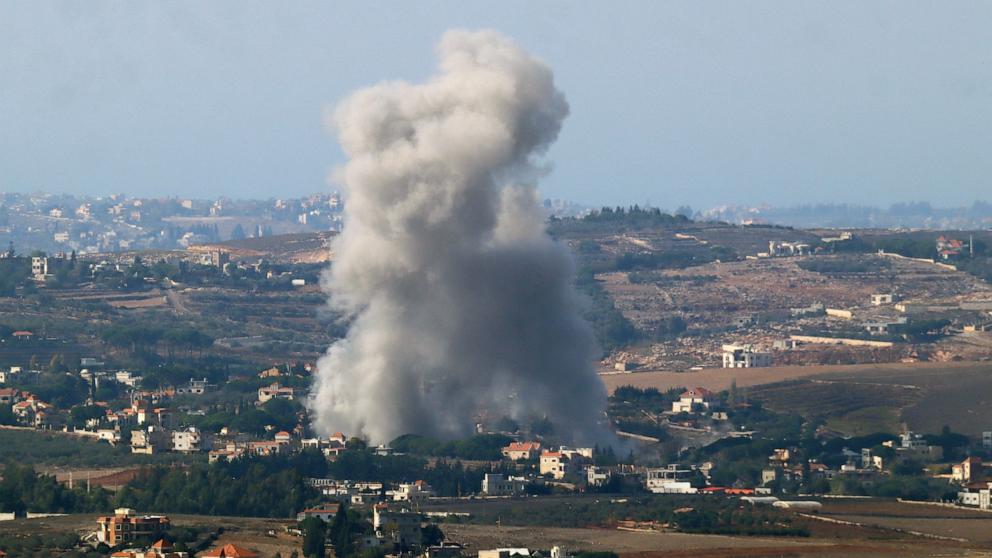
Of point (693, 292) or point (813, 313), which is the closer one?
point (813, 313)

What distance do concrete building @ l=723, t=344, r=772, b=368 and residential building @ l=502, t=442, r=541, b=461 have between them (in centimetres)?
2657

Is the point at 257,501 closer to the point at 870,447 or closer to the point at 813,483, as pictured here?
the point at 813,483

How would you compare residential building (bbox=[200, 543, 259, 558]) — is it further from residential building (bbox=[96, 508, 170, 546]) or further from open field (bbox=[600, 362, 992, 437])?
open field (bbox=[600, 362, 992, 437])

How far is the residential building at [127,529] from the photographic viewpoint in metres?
52.2

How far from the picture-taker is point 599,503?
6359 cm

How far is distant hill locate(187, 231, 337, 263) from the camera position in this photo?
465ft

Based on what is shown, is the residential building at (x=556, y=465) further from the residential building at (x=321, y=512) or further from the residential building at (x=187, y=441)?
the residential building at (x=321, y=512)

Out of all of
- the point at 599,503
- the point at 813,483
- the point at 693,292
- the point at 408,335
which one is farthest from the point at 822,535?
the point at 693,292

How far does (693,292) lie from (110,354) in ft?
93.1

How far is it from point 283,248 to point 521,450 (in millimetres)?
76104

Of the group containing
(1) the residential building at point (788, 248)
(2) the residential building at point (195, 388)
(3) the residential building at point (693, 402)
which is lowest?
(3) the residential building at point (693, 402)

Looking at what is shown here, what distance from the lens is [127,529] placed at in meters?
52.5

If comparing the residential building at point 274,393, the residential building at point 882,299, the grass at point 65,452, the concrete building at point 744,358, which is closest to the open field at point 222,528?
the grass at point 65,452

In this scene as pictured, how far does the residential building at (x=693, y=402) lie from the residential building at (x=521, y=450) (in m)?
10.8
